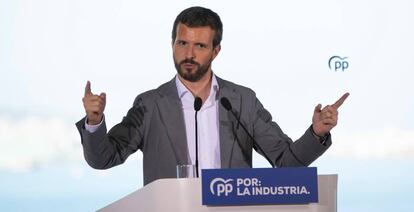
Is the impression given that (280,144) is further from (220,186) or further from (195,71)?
(220,186)

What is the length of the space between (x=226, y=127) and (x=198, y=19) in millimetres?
553

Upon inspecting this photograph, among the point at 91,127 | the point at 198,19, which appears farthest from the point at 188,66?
the point at 91,127

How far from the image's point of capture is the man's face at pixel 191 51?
422cm

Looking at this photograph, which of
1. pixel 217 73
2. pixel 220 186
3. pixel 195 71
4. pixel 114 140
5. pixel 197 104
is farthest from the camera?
pixel 217 73

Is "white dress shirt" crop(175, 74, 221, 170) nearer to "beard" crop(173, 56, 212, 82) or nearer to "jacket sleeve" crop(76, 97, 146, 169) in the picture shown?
"beard" crop(173, 56, 212, 82)

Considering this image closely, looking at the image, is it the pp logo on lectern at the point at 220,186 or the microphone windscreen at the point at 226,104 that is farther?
the microphone windscreen at the point at 226,104

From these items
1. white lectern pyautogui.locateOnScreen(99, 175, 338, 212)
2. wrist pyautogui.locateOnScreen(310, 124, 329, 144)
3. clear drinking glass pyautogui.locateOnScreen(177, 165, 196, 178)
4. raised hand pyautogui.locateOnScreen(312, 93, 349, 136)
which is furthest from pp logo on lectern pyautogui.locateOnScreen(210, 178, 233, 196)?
wrist pyautogui.locateOnScreen(310, 124, 329, 144)

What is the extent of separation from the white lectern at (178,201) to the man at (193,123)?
84cm

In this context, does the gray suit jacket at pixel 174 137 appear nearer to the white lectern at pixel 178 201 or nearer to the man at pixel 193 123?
the man at pixel 193 123

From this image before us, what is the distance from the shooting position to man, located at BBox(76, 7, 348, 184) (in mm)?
4145

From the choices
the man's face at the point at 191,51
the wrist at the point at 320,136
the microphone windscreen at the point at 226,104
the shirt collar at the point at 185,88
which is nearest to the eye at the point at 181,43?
the man's face at the point at 191,51

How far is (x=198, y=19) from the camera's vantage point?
4.26 m

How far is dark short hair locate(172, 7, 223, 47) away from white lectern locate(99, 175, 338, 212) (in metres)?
1.30
